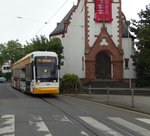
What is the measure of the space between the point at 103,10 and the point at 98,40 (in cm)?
372

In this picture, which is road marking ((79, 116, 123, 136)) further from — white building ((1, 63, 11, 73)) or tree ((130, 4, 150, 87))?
white building ((1, 63, 11, 73))

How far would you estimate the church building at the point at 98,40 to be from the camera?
186ft

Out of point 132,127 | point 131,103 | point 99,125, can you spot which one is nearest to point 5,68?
point 131,103

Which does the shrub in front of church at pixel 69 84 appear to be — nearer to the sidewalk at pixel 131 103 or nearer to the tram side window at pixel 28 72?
the tram side window at pixel 28 72

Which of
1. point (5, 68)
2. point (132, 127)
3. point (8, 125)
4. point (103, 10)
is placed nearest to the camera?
point (132, 127)

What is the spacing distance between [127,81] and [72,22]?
10233mm

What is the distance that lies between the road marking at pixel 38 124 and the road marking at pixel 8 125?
69 cm

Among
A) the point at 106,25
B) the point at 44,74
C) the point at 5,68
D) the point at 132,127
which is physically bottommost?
the point at 132,127

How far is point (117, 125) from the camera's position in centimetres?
1580

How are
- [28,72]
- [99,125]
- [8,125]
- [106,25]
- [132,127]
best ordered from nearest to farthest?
[132,127], [8,125], [99,125], [28,72], [106,25]

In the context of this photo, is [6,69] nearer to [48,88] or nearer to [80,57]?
[80,57]

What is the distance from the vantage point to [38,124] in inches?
622

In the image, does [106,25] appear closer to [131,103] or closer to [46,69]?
[46,69]

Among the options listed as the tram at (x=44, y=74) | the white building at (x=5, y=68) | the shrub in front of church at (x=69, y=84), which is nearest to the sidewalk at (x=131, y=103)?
A: the tram at (x=44, y=74)
